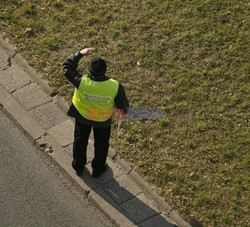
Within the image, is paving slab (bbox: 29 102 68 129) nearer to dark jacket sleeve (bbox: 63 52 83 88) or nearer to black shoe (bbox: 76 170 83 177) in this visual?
black shoe (bbox: 76 170 83 177)

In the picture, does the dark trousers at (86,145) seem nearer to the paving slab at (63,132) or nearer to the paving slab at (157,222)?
the paving slab at (63,132)

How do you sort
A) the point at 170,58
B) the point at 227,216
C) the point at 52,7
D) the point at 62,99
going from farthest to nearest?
the point at 52,7 → the point at 170,58 → the point at 62,99 → the point at 227,216

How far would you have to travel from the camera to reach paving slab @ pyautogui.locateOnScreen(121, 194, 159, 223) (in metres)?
7.32

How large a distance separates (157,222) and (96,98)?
1.93 meters

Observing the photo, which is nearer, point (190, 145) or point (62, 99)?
point (190, 145)

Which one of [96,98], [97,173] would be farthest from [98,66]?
[97,173]

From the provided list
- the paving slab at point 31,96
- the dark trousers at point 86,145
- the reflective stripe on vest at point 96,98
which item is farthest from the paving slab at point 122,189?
the paving slab at point 31,96

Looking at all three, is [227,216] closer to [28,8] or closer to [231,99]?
[231,99]

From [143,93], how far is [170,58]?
0.92 metres

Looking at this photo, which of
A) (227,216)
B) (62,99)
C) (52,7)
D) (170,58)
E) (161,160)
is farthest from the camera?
(52,7)

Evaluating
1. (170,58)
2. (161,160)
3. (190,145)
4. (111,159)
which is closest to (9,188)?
(111,159)

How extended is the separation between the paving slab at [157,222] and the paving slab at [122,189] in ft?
1.42

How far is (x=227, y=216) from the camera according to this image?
7.30 metres

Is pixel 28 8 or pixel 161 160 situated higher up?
pixel 28 8
